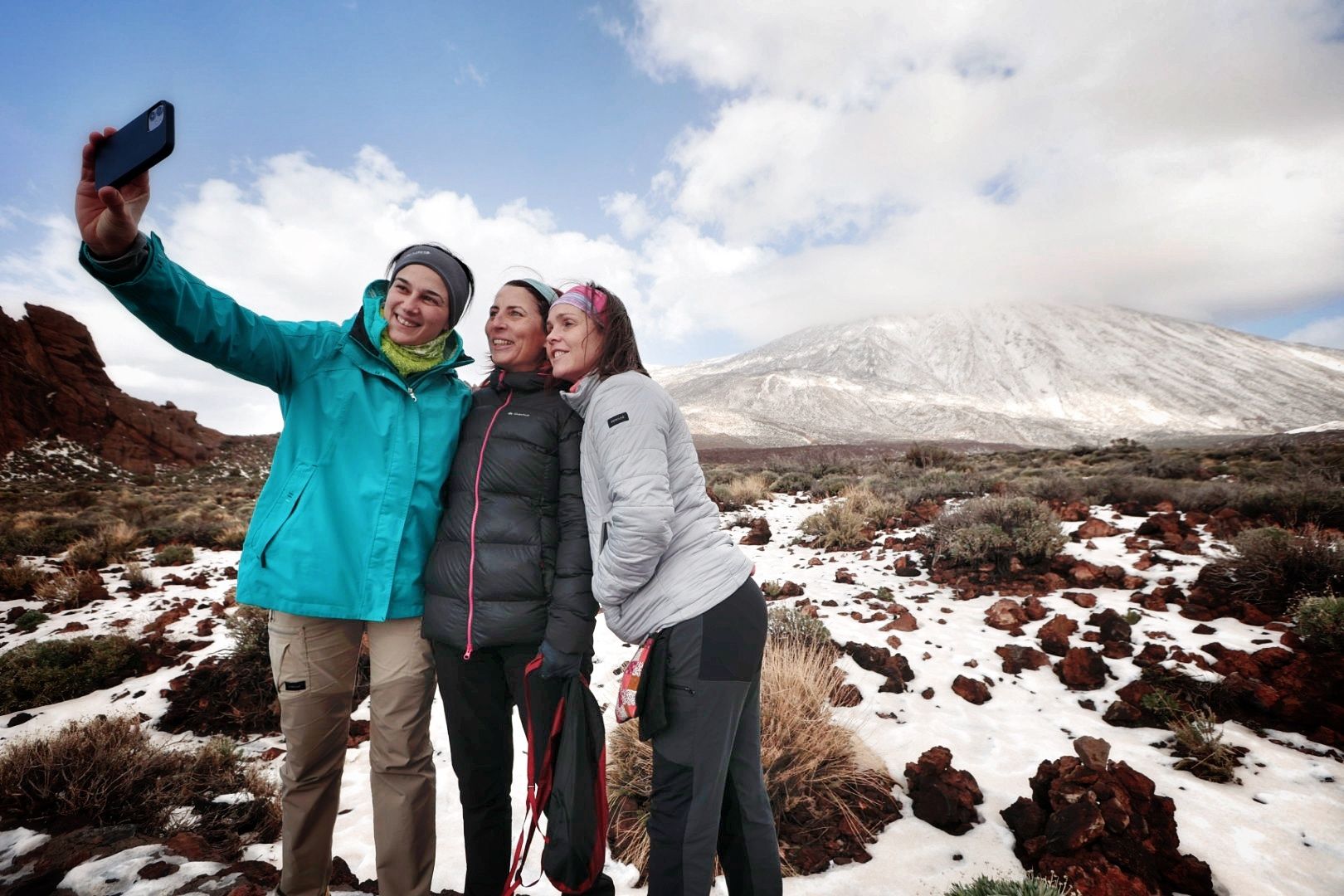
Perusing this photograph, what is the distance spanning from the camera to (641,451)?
64.5 inches

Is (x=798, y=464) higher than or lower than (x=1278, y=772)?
higher

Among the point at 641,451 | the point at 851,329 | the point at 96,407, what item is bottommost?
the point at 641,451

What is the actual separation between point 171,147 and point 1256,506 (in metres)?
9.39

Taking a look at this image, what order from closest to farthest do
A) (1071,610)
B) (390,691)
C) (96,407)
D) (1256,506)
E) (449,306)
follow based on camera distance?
(390,691), (449,306), (1071,610), (1256,506), (96,407)

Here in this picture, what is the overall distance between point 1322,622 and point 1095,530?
2971mm

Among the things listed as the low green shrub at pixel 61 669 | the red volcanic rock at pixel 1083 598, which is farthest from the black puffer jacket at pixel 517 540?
the red volcanic rock at pixel 1083 598

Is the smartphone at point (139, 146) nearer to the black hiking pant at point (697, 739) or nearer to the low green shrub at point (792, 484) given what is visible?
the black hiking pant at point (697, 739)

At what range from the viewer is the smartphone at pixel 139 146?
1.34m

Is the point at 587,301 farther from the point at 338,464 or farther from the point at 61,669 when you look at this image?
the point at 61,669

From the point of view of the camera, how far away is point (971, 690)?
11.8 feet

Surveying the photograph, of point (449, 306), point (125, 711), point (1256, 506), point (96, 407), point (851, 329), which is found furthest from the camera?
point (851, 329)

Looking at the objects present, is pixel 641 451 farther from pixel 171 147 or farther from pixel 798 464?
pixel 798 464

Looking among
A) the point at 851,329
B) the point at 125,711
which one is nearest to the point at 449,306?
the point at 125,711

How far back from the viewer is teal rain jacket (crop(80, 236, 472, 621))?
1.86m
